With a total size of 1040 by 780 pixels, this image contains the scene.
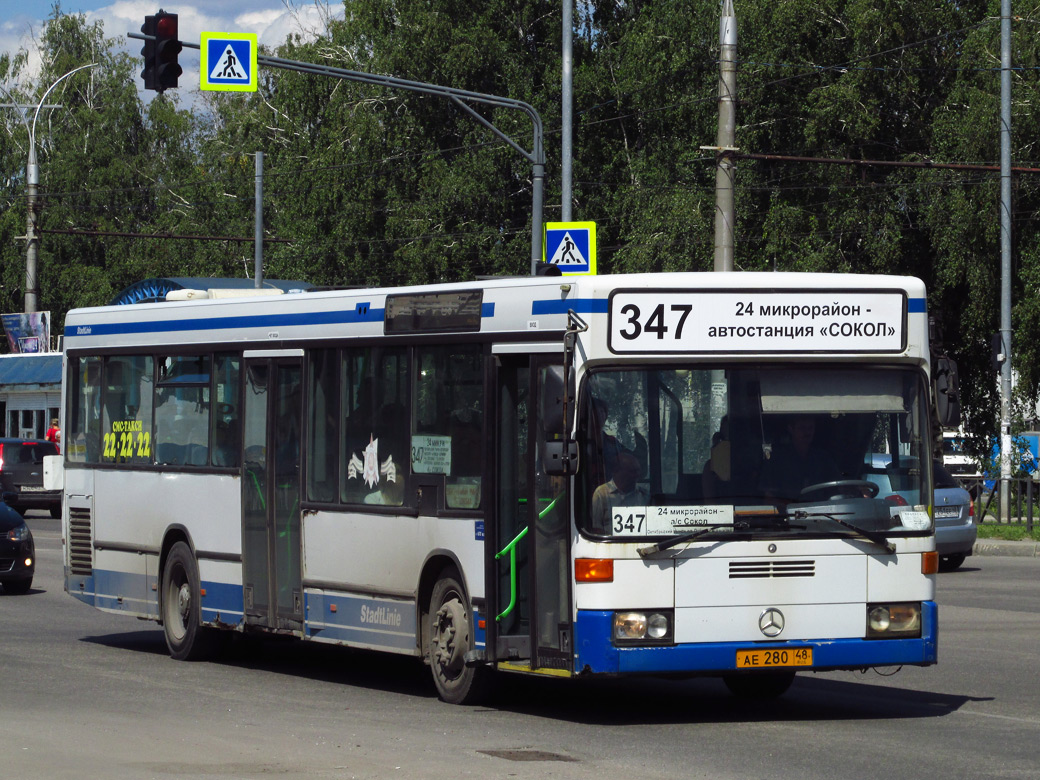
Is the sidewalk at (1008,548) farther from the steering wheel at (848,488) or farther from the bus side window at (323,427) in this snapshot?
the steering wheel at (848,488)

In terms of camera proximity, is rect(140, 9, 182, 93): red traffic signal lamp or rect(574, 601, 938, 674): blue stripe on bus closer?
rect(574, 601, 938, 674): blue stripe on bus

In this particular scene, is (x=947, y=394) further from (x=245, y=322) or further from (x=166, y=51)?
(x=166, y=51)

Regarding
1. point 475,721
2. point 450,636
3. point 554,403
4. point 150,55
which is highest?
point 150,55

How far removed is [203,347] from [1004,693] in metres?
6.54

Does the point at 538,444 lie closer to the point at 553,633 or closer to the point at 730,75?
the point at 553,633

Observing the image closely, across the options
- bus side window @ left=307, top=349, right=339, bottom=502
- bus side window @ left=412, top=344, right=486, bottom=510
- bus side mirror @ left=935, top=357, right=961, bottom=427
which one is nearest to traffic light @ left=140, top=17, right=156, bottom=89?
bus side window @ left=307, top=349, right=339, bottom=502

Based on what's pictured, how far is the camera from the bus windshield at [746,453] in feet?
33.4

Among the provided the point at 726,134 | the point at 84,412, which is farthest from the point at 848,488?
the point at 726,134

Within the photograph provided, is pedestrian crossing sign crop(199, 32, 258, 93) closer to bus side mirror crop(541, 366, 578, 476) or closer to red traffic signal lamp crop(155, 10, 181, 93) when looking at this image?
red traffic signal lamp crop(155, 10, 181, 93)

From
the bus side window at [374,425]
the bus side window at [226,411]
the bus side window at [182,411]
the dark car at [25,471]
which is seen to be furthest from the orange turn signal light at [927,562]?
the dark car at [25,471]

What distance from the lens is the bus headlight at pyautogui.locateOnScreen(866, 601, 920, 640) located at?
1050cm

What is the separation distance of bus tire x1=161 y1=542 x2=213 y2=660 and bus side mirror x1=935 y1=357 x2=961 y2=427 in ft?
20.0

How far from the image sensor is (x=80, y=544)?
1603 centimetres

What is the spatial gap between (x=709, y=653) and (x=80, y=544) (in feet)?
25.0
